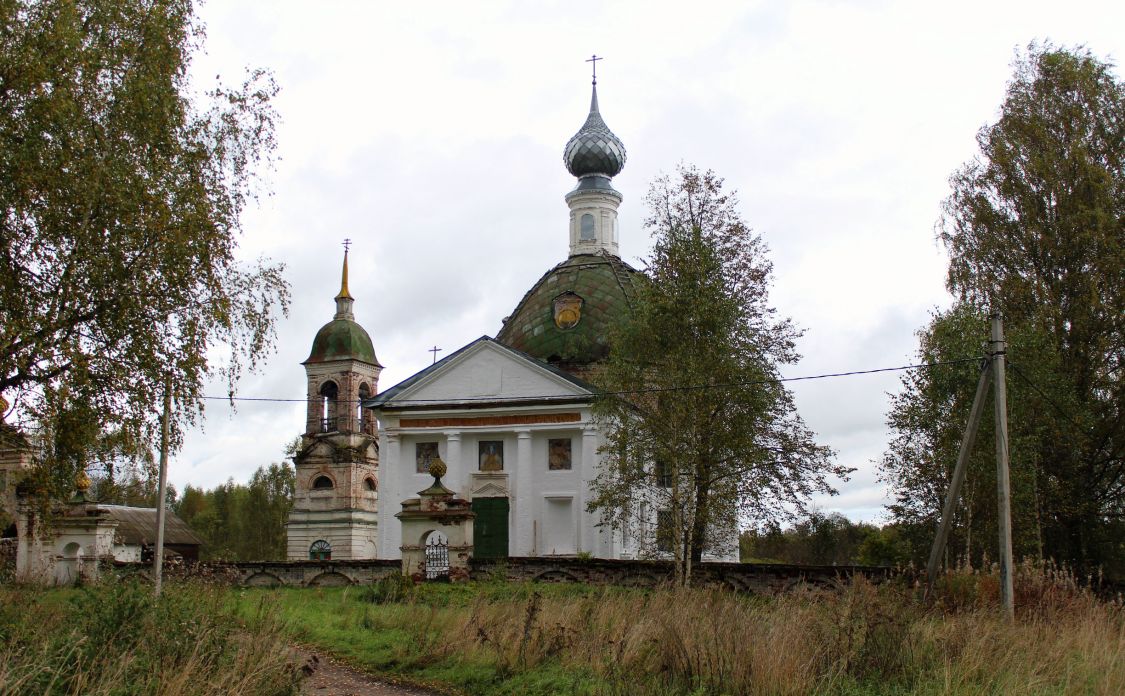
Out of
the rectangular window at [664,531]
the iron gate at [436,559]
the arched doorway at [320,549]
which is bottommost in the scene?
the arched doorway at [320,549]

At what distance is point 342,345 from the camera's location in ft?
148

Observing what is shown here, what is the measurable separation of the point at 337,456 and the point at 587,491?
1952 centimetres

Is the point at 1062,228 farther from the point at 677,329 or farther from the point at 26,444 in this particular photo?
the point at 26,444

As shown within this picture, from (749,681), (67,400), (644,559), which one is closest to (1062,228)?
(644,559)

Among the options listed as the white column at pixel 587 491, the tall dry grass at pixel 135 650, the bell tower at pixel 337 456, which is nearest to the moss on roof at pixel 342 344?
the bell tower at pixel 337 456

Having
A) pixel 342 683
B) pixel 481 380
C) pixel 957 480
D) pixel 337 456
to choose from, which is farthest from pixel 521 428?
pixel 342 683

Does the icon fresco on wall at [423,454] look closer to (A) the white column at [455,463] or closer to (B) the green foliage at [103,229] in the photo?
(A) the white column at [455,463]

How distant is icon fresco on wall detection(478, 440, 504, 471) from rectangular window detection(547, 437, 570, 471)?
1.36 meters

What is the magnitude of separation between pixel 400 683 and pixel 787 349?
505 inches

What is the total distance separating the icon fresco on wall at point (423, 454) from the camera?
1199 inches

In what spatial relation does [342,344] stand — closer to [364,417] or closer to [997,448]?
[364,417]

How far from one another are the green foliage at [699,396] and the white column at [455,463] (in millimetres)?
8742

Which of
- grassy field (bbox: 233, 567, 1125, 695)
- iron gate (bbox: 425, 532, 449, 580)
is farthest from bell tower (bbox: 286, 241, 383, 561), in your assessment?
grassy field (bbox: 233, 567, 1125, 695)

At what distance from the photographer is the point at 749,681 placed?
8461mm
